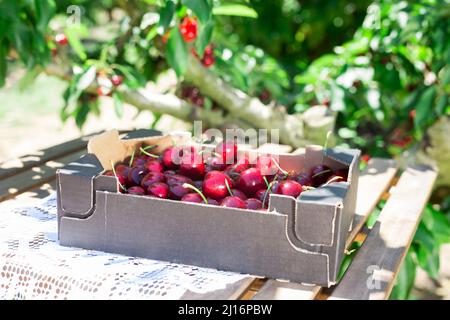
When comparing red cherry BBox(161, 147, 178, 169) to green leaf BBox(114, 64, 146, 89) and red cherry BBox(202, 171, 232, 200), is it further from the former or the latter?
green leaf BBox(114, 64, 146, 89)

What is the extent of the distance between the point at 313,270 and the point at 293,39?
350 centimetres

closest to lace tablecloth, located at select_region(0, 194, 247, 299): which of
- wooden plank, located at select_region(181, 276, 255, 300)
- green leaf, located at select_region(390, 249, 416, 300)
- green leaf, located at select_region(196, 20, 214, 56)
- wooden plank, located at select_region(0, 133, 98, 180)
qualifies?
wooden plank, located at select_region(181, 276, 255, 300)

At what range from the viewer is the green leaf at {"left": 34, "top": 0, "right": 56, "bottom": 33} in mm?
2086

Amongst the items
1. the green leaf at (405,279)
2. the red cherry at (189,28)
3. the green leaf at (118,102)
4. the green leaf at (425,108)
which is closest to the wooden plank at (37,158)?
the green leaf at (118,102)

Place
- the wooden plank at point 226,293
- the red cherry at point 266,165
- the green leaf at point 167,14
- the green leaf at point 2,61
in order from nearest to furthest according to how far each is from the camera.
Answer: the wooden plank at point 226,293 → the red cherry at point 266,165 → the green leaf at point 167,14 → the green leaf at point 2,61

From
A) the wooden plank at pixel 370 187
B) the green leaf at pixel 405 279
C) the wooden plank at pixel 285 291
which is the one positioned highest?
the wooden plank at pixel 370 187

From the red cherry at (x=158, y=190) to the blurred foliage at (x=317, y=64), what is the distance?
27.8 inches

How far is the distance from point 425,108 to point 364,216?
1.14 metres

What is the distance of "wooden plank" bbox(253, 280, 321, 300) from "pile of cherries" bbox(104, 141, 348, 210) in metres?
0.15

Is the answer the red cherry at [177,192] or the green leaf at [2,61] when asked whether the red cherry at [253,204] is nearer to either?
the red cherry at [177,192]

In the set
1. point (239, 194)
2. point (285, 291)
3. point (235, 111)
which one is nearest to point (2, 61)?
point (235, 111)

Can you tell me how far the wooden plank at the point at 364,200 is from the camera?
1.14m

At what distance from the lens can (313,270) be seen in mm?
1157
